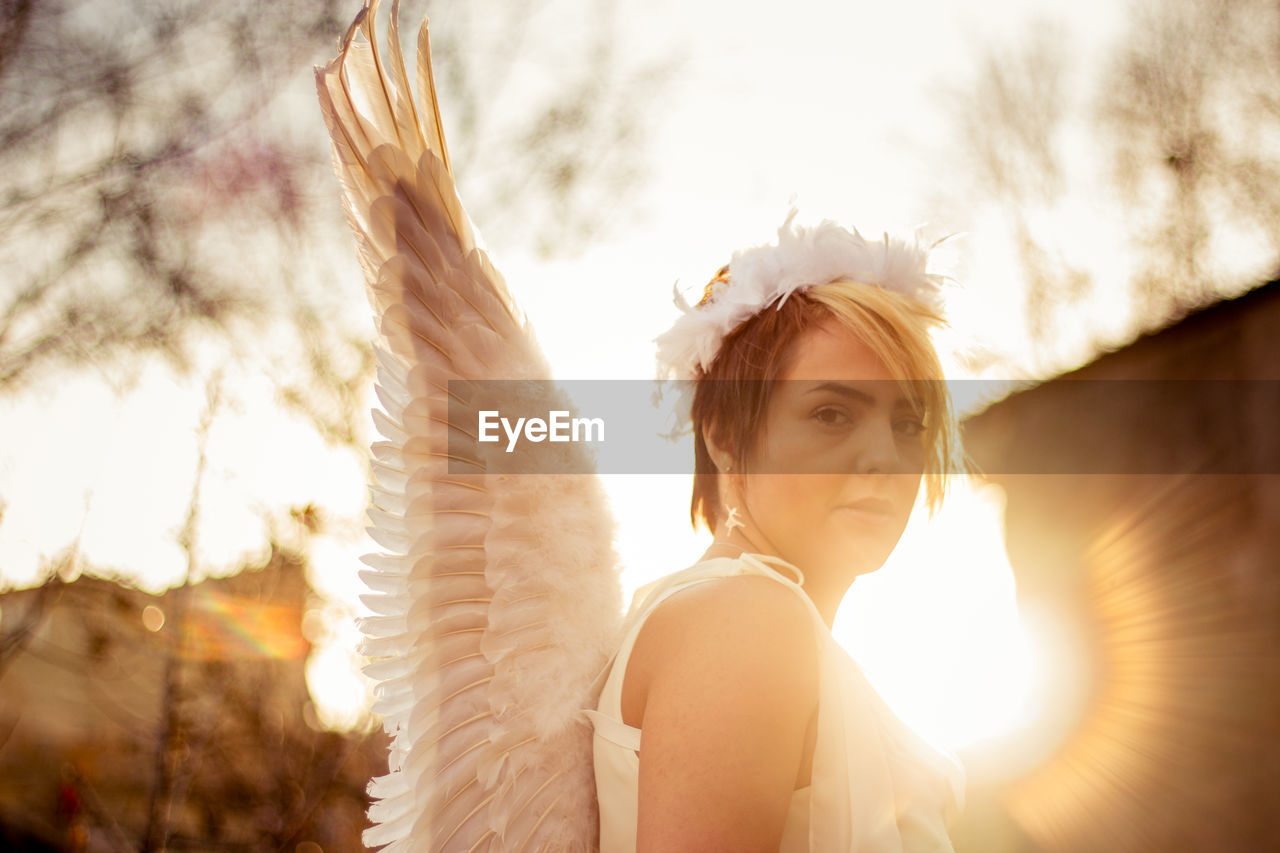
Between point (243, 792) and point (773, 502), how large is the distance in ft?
23.8

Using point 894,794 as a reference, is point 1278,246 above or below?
above

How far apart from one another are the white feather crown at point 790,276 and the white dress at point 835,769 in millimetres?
524

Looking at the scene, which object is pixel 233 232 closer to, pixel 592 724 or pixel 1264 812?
pixel 592 724

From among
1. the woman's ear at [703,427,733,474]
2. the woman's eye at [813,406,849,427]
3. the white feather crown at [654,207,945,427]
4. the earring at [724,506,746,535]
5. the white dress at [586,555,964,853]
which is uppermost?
the white feather crown at [654,207,945,427]

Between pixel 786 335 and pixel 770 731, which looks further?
pixel 786 335

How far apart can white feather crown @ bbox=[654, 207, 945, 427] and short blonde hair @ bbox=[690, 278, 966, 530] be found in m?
0.03

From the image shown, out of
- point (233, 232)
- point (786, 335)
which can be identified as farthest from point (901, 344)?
point (233, 232)

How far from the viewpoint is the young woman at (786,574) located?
99 cm

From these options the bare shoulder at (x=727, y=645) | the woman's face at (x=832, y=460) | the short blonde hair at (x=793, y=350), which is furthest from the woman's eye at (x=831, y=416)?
the bare shoulder at (x=727, y=645)

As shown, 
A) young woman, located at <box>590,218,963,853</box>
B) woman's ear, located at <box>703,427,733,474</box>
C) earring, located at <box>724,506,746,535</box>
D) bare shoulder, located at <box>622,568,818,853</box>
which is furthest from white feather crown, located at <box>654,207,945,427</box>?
bare shoulder, located at <box>622,568,818,853</box>

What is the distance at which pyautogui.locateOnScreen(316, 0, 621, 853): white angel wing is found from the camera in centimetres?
134

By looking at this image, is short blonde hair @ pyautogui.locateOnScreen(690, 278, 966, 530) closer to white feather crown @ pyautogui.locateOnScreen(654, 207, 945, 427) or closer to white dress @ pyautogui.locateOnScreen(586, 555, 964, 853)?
white feather crown @ pyautogui.locateOnScreen(654, 207, 945, 427)

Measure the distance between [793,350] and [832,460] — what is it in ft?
0.77

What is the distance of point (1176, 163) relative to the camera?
256 inches
